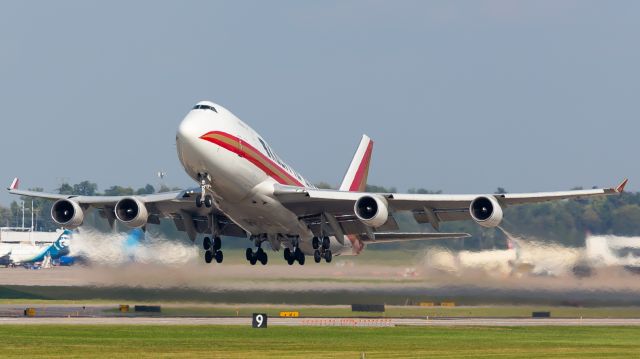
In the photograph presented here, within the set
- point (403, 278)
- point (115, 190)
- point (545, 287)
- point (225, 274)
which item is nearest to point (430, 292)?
point (403, 278)

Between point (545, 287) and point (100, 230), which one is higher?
point (100, 230)

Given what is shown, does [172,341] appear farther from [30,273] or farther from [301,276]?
[30,273]

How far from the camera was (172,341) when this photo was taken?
168ft

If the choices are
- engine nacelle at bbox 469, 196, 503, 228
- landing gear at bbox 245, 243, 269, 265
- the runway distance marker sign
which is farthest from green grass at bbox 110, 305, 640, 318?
engine nacelle at bbox 469, 196, 503, 228

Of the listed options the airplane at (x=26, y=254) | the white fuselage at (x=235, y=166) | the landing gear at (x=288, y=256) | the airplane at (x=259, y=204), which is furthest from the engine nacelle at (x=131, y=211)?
the airplane at (x=26, y=254)

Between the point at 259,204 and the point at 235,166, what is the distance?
3136 millimetres

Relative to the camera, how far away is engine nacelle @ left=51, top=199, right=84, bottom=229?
54344mm

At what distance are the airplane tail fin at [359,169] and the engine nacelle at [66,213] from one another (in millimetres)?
15607

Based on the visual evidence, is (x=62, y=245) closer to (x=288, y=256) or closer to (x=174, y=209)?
(x=174, y=209)

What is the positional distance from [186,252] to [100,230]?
4.98 metres

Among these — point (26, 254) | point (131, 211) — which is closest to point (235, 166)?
point (131, 211)

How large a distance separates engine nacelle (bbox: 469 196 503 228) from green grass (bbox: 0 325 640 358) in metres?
5.19

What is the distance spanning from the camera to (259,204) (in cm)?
5106

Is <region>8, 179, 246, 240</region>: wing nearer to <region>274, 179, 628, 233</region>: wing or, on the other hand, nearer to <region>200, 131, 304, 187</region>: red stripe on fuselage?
<region>200, 131, 304, 187</region>: red stripe on fuselage
